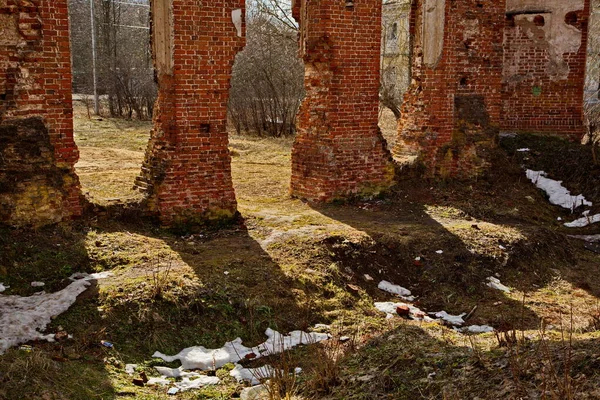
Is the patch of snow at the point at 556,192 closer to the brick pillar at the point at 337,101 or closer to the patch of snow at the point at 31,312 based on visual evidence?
the brick pillar at the point at 337,101

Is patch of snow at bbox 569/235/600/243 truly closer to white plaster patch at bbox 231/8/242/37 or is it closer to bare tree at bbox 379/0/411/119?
white plaster patch at bbox 231/8/242/37

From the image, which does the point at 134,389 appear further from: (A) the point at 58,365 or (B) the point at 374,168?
(B) the point at 374,168

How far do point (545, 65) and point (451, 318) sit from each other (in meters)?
8.96

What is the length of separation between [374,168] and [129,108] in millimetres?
14802

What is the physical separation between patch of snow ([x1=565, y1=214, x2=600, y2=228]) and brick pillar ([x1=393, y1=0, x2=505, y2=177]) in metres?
1.91

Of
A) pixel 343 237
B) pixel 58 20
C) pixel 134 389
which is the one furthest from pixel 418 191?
pixel 134 389

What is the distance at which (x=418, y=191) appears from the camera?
11086 millimetres

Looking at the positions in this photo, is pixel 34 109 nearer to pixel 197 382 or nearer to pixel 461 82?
pixel 197 382

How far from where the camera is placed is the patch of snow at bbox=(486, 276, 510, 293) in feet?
26.4

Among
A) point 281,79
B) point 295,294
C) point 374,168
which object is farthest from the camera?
point 281,79

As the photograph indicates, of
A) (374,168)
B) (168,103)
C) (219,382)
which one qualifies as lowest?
(219,382)

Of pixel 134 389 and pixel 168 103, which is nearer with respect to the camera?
pixel 134 389

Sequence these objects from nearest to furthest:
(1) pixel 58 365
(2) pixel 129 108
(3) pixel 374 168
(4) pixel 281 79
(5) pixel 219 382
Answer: (1) pixel 58 365, (5) pixel 219 382, (3) pixel 374 168, (4) pixel 281 79, (2) pixel 129 108

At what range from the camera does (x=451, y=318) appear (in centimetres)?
715
